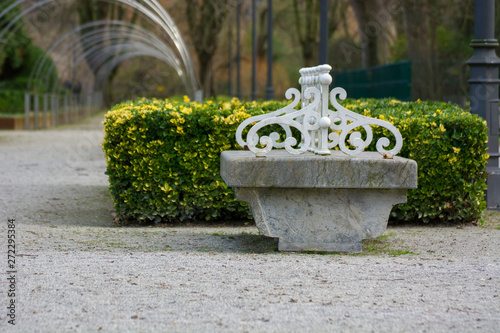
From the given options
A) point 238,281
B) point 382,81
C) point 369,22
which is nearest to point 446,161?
point 238,281

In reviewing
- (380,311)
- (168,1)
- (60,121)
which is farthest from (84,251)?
(168,1)

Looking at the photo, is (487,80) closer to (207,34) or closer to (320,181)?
(320,181)

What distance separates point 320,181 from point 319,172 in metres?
0.08

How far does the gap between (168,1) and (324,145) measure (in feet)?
130

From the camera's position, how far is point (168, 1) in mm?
44469

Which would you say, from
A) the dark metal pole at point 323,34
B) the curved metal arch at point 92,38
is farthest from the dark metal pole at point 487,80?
the curved metal arch at point 92,38

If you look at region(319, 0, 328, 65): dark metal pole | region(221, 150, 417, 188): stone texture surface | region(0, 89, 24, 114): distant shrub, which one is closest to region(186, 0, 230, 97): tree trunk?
region(0, 89, 24, 114): distant shrub

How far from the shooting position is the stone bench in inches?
245

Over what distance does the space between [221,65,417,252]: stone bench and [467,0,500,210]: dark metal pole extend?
3445 millimetres

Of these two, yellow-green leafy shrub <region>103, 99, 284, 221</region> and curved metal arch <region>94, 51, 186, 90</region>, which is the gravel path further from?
curved metal arch <region>94, 51, 186, 90</region>

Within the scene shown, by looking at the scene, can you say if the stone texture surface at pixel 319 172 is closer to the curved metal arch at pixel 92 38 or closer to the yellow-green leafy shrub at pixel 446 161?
the yellow-green leafy shrub at pixel 446 161

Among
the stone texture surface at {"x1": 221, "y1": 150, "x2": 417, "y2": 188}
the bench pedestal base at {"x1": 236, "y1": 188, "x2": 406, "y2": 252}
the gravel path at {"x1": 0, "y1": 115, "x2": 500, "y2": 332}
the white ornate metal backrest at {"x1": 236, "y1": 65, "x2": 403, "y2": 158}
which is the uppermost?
the white ornate metal backrest at {"x1": 236, "y1": 65, "x2": 403, "y2": 158}

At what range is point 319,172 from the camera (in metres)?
6.23

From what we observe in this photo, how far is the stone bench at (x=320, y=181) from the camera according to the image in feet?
20.4
